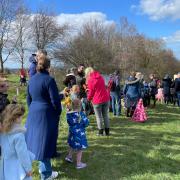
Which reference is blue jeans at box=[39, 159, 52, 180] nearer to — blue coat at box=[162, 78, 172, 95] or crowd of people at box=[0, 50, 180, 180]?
crowd of people at box=[0, 50, 180, 180]

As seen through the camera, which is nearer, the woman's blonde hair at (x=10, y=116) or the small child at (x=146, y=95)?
the woman's blonde hair at (x=10, y=116)

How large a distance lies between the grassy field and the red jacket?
1.01 metres

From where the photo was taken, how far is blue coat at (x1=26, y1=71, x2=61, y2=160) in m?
5.68

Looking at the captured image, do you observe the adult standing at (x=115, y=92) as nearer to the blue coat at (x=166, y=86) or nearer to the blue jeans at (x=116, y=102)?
the blue jeans at (x=116, y=102)

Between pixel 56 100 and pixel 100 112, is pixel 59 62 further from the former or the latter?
pixel 56 100

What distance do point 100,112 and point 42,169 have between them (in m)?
3.56

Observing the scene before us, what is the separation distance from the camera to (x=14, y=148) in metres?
4.47

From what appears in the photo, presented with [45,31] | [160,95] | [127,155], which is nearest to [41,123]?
[127,155]

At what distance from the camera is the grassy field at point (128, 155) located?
21.3 feet

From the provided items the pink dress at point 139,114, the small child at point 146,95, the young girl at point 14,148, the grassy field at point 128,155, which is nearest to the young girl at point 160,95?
the small child at point 146,95

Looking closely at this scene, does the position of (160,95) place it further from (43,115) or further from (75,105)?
(43,115)

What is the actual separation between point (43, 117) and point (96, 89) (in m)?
3.64

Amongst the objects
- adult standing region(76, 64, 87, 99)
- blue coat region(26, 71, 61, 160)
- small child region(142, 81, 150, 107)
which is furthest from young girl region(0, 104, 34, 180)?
small child region(142, 81, 150, 107)

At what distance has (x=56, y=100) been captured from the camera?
5.66m
